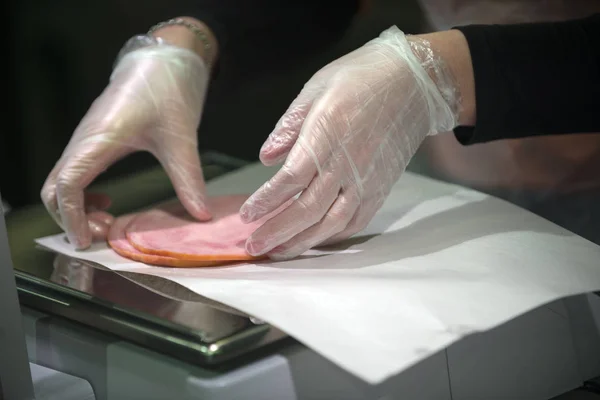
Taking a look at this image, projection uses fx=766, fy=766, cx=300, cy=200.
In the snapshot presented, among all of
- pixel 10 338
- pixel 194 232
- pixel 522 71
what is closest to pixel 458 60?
pixel 522 71

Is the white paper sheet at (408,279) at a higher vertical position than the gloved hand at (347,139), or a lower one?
lower

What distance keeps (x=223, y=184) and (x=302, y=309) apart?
2.12 ft

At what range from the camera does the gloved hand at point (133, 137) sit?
1243mm

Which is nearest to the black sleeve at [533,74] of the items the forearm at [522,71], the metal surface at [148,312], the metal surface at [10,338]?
the forearm at [522,71]

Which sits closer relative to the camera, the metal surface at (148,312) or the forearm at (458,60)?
the metal surface at (148,312)

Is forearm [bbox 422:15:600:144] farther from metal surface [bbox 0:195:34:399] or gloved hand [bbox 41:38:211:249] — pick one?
metal surface [bbox 0:195:34:399]

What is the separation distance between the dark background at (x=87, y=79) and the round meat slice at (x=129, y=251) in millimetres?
517

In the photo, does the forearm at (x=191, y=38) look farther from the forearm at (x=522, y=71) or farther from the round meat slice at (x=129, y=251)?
the forearm at (x=522, y=71)

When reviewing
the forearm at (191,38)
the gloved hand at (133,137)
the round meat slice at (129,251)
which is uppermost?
the forearm at (191,38)

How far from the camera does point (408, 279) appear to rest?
3.23 feet

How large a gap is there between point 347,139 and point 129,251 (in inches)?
15.0

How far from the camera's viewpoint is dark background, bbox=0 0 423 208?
169 centimetres

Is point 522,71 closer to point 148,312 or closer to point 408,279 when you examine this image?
point 408,279

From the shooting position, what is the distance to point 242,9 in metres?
1.62
